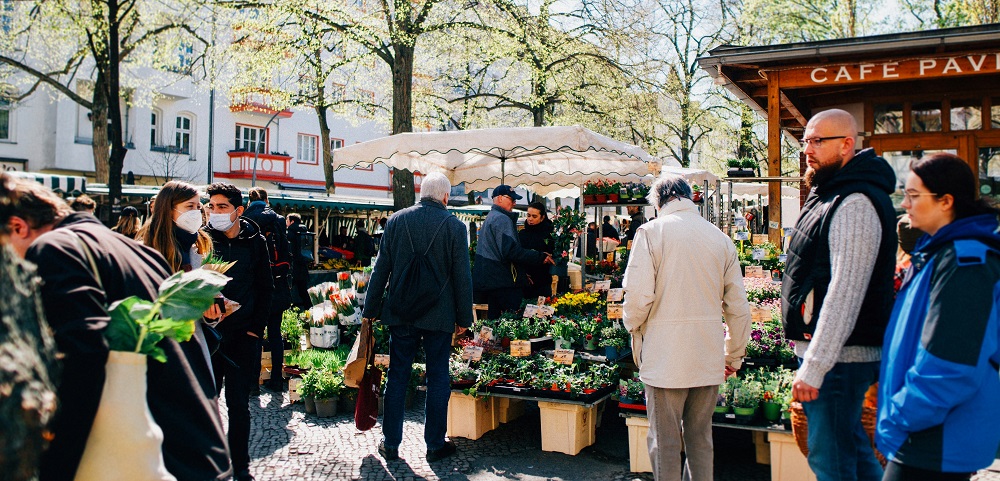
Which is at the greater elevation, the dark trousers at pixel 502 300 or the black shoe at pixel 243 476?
the dark trousers at pixel 502 300

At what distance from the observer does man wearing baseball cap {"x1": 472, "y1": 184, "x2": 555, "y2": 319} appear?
715 centimetres

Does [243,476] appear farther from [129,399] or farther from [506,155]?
[506,155]

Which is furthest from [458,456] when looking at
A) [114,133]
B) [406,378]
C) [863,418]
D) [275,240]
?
[114,133]

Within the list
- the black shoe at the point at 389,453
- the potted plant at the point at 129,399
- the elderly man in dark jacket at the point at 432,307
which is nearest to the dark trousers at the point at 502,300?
the elderly man in dark jacket at the point at 432,307

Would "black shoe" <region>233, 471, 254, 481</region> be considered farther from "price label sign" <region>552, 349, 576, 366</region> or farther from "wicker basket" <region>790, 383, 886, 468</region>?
"wicker basket" <region>790, 383, 886, 468</region>

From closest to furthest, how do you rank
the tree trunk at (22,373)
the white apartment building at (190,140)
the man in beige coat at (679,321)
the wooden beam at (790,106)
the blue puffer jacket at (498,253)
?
1. the tree trunk at (22,373)
2. the man in beige coat at (679,321)
3. the blue puffer jacket at (498,253)
4. the wooden beam at (790,106)
5. the white apartment building at (190,140)

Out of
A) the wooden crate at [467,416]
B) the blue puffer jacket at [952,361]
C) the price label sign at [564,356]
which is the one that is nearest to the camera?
the blue puffer jacket at [952,361]

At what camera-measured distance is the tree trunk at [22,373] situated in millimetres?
1481

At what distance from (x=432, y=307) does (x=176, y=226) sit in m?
1.62

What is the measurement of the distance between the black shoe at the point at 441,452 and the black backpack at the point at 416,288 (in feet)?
3.02

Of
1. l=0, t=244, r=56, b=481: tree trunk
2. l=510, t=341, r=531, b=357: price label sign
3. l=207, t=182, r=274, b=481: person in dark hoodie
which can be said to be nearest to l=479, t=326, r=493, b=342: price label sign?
l=510, t=341, r=531, b=357: price label sign

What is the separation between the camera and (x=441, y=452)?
15.9 ft

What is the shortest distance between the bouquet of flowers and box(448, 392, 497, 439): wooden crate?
273cm

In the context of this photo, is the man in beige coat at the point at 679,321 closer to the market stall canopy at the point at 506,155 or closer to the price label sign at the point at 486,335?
the price label sign at the point at 486,335
